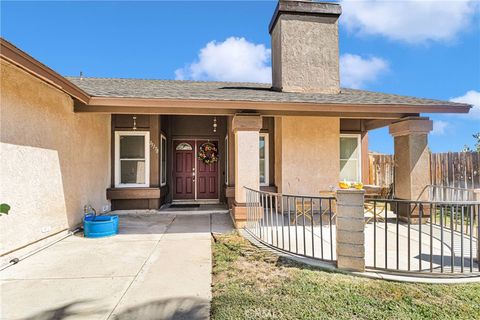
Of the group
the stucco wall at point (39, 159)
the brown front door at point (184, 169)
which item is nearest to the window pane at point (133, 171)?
the stucco wall at point (39, 159)

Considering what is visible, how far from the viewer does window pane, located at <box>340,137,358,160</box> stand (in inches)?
339

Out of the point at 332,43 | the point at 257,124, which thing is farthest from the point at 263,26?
the point at 257,124

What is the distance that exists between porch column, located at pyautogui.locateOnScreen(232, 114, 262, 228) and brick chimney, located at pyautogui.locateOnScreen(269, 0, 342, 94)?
2609 millimetres

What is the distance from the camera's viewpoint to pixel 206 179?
998cm

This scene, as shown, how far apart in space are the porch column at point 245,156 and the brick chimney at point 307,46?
2.61 m

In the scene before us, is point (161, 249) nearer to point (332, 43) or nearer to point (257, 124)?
point (257, 124)

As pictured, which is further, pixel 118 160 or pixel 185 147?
pixel 185 147

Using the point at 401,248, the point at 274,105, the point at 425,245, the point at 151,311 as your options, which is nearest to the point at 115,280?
the point at 151,311

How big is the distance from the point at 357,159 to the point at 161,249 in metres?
6.90

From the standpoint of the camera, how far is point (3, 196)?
385 centimetres

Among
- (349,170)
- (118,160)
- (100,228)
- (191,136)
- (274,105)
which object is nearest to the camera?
(100,228)

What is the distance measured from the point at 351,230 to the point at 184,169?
740 cm

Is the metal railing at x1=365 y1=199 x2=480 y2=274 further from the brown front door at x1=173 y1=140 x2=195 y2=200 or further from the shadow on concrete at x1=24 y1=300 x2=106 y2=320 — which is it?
the brown front door at x1=173 y1=140 x2=195 y2=200

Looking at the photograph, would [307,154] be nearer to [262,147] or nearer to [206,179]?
[262,147]
